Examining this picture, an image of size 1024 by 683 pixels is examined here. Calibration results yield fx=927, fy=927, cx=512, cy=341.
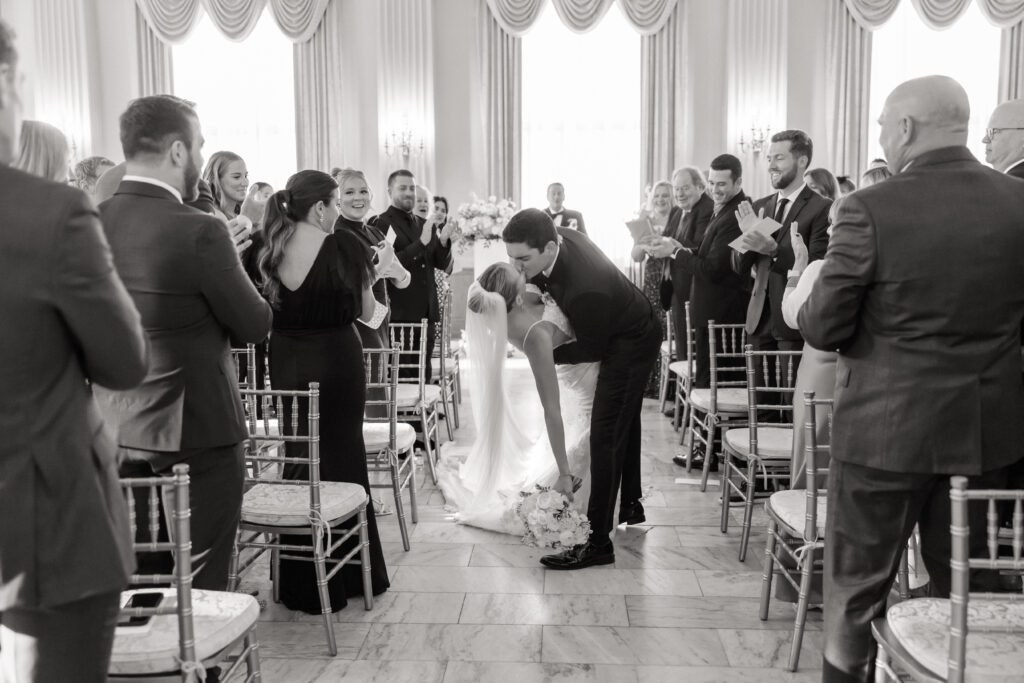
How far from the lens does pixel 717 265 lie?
18.9ft

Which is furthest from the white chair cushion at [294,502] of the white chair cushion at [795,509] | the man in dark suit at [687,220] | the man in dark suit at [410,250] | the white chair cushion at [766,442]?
the man in dark suit at [687,220]

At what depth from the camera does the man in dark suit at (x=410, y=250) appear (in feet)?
22.0

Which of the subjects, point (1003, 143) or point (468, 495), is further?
point (468, 495)

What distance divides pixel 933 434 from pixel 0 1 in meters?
12.2

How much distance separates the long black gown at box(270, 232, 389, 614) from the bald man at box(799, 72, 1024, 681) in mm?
1914

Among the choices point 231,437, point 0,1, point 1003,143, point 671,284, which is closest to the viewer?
point 231,437

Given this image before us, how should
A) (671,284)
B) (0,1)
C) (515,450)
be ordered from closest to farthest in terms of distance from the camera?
(515,450) < (671,284) < (0,1)

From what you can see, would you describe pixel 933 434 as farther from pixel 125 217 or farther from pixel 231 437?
pixel 125 217

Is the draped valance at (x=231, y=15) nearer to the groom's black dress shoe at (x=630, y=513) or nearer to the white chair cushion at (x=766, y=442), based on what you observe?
the groom's black dress shoe at (x=630, y=513)

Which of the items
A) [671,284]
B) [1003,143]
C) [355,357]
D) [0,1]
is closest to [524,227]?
[355,357]

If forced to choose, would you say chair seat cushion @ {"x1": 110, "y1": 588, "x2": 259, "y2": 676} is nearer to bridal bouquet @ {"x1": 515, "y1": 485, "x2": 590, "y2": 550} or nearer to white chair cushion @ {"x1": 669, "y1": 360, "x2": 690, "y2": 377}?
bridal bouquet @ {"x1": 515, "y1": 485, "x2": 590, "y2": 550}

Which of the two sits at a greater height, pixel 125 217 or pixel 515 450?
pixel 125 217

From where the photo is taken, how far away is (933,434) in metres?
2.34

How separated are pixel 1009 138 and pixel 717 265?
2.65 metres
